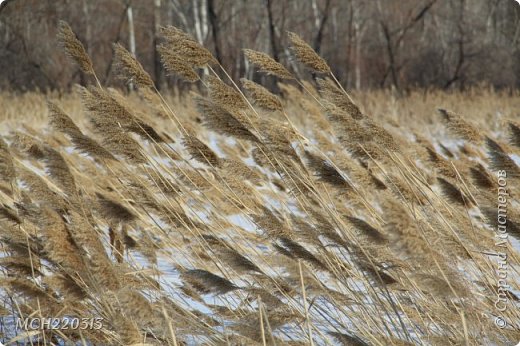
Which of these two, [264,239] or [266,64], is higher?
[266,64]

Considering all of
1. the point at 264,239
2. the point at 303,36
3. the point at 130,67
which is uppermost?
the point at 130,67

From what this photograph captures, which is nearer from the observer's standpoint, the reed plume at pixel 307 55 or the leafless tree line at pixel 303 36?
the reed plume at pixel 307 55

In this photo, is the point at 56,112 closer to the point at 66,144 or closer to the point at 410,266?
the point at 410,266

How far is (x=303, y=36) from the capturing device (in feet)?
63.6

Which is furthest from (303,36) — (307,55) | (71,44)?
(71,44)

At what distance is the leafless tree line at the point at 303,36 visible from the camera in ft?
55.5

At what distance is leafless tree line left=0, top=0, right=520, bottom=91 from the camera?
55.5ft

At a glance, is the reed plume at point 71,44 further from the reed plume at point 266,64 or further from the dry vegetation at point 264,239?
the reed plume at point 266,64

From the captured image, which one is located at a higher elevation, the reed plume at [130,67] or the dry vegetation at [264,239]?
the reed plume at [130,67]

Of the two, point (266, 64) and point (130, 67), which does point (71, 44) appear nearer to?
point (130, 67)

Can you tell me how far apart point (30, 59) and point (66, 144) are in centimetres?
1417

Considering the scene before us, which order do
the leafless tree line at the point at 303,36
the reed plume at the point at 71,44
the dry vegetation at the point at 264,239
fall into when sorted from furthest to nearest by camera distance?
1. the leafless tree line at the point at 303,36
2. the reed plume at the point at 71,44
3. the dry vegetation at the point at 264,239

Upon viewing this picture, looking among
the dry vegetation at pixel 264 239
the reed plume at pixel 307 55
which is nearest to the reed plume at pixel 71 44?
the dry vegetation at pixel 264 239

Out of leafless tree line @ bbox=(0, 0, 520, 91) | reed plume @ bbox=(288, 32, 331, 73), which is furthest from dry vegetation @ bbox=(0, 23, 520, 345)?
leafless tree line @ bbox=(0, 0, 520, 91)
